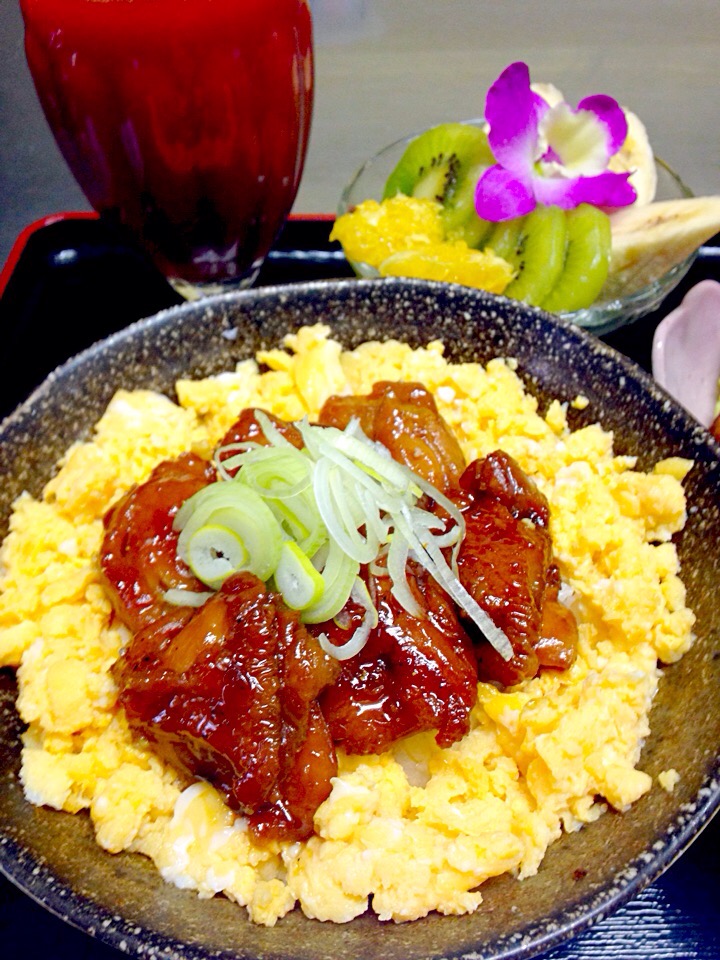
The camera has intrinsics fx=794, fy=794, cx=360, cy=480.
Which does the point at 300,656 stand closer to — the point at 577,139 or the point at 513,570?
the point at 513,570

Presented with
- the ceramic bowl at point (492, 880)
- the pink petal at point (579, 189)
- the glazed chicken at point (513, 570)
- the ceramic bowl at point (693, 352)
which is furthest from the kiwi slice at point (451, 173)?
the glazed chicken at point (513, 570)

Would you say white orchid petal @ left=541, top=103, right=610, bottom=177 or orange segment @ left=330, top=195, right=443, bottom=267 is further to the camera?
white orchid petal @ left=541, top=103, right=610, bottom=177

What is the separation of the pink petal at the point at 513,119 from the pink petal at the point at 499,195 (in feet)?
0.17

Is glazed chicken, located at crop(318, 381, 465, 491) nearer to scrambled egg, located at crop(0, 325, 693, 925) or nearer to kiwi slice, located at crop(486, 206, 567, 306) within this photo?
scrambled egg, located at crop(0, 325, 693, 925)

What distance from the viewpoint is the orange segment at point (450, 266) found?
253 centimetres

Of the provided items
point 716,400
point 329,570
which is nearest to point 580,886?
point 329,570

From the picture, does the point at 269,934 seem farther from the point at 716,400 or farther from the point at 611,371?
the point at 716,400

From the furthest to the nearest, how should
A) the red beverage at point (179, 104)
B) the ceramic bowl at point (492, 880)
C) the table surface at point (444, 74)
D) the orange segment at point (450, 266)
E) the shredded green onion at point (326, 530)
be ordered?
the table surface at point (444, 74)
the orange segment at point (450, 266)
the red beverage at point (179, 104)
the shredded green onion at point (326, 530)
the ceramic bowl at point (492, 880)

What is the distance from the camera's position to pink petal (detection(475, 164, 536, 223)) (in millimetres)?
2676

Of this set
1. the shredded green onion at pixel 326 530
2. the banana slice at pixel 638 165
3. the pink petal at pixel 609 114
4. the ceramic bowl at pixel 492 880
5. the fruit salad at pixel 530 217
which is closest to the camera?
the ceramic bowl at pixel 492 880

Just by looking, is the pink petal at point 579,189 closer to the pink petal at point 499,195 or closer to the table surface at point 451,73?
the pink petal at point 499,195

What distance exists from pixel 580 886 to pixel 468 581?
560 mm

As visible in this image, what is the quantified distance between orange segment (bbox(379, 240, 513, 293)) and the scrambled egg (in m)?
0.71

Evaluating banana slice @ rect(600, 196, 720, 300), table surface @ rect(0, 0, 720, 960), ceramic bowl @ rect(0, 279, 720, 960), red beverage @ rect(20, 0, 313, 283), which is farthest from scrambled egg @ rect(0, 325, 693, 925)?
table surface @ rect(0, 0, 720, 960)
